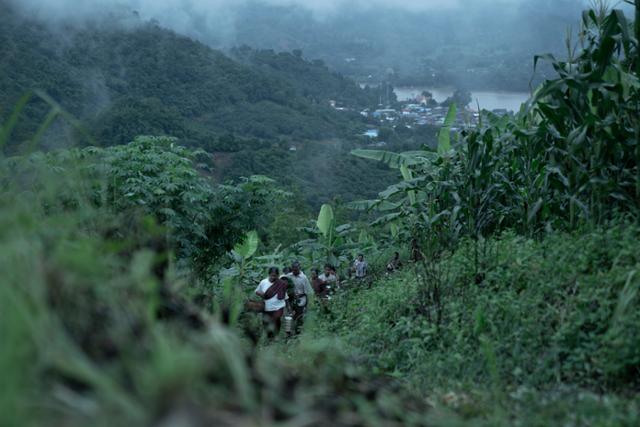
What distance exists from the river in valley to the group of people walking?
677 inches

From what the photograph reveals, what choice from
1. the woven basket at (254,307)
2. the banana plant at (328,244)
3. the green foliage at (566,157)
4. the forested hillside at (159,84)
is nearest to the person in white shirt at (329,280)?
the woven basket at (254,307)

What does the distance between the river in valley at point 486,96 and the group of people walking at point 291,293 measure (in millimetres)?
17185

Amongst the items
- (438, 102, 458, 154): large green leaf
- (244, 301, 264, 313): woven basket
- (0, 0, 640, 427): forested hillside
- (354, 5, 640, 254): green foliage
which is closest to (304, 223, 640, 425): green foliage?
(0, 0, 640, 427): forested hillside

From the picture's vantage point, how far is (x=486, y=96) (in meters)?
60.8

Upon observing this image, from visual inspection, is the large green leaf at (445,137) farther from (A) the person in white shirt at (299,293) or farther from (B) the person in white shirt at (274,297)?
(B) the person in white shirt at (274,297)

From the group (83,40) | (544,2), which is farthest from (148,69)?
(544,2)

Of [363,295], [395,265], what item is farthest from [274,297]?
[395,265]

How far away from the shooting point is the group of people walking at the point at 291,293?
9.13 metres

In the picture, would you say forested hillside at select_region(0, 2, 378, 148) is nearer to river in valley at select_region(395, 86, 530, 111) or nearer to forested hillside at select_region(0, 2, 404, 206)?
forested hillside at select_region(0, 2, 404, 206)

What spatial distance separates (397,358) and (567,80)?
2748 millimetres

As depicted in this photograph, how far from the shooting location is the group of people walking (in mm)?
9133

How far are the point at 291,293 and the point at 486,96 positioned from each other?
175ft

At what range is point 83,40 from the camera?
58.5 metres

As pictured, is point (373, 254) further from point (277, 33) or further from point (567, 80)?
point (277, 33)
